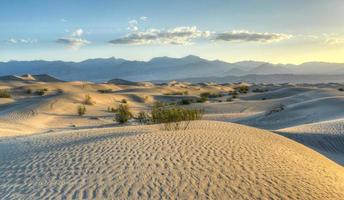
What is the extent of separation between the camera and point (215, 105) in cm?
3778

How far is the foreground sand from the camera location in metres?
8.06

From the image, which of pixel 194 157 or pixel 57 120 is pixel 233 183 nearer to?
pixel 194 157

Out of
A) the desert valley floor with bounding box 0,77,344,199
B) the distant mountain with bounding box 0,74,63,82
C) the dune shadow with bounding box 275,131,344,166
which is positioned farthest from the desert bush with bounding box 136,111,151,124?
the distant mountain with bounding box 0,74,63,82

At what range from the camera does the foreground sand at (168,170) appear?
317 inches

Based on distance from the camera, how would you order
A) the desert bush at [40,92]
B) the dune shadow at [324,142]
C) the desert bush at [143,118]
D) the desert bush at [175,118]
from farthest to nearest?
the desert bush at [40,92] → the desert bush at [143,118] → the dune shadow at [324,142] → the desert bush at [175,118]

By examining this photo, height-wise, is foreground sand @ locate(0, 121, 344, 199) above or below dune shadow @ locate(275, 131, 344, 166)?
above

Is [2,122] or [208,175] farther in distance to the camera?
[2,122]

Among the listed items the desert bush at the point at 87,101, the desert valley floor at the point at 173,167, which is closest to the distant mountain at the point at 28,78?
the desert bush at the point at 87,101

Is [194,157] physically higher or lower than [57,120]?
higher

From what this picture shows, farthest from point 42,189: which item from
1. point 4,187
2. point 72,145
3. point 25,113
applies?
point 25,113

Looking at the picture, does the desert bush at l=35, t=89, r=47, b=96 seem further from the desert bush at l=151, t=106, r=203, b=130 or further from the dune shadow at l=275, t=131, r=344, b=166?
the dune shadow at l=275, t=131, r=344, b=166

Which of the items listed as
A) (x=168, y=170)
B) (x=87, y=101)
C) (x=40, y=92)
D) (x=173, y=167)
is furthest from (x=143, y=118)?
(x=40, y=92)

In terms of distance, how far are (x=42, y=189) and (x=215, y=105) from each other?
98.5 feet

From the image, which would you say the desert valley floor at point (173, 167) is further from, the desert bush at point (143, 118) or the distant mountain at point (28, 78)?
the distant mountain at point (28, 78)
